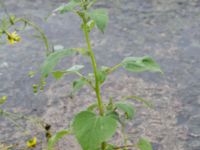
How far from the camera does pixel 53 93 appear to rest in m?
1.75

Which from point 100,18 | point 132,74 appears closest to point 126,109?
point 100,18

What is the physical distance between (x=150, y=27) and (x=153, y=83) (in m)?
0.53

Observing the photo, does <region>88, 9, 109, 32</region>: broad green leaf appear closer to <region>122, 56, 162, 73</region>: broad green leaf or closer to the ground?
<region>122, 56, 162, 73</region>: broad green leaf

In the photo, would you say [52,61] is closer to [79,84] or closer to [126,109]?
[79,84]

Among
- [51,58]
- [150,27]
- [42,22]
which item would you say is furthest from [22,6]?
[51,58]

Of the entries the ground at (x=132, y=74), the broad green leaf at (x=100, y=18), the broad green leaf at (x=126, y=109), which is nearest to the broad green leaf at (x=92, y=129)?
the broad green leaf at (x=126, y=109)

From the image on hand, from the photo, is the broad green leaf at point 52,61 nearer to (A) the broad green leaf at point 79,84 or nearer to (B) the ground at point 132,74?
(A) the broad green leaf at point 79,84

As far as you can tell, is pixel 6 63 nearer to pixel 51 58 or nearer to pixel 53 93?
pixel 53 93

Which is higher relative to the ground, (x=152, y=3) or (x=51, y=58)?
(x=152, y=3)

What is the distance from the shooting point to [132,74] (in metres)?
1.86

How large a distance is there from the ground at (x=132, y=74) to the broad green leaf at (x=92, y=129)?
474 millimetres

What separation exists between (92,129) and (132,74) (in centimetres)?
92

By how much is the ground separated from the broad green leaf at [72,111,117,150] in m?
0.47

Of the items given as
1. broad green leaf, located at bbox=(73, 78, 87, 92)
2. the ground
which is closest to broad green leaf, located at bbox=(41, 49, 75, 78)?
broad green leaf, located at bbox=(73, 78, 87, 92)
